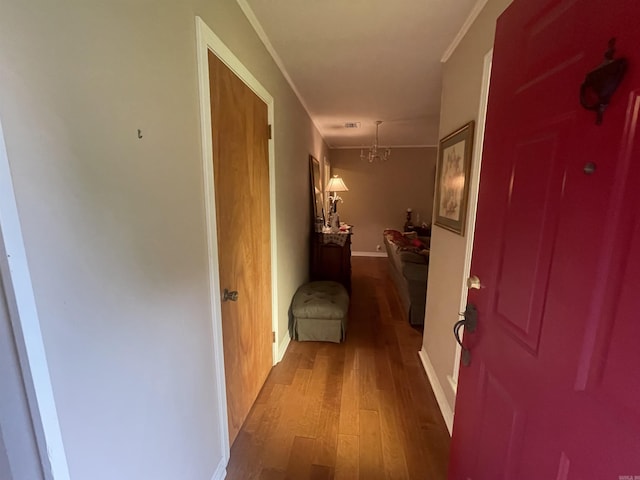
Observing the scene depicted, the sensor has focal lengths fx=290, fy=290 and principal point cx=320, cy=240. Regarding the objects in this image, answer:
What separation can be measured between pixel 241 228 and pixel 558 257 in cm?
138

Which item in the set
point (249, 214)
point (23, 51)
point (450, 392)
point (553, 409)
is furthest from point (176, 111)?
point (450, 392)

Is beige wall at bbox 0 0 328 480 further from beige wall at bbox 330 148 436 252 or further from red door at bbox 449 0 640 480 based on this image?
beige wall at bbox 330 148 436 252

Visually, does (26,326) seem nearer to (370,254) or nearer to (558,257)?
(558,257)

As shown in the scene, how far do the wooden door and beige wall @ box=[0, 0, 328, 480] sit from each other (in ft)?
0.62

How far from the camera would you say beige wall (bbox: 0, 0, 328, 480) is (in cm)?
56

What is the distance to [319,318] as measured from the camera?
269 cm

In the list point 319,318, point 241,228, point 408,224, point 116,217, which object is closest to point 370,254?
point 408,224

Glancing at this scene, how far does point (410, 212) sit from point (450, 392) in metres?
4.83

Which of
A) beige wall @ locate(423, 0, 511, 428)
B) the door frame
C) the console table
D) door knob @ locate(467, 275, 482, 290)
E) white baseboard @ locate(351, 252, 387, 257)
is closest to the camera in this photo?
door knob @ locate(467, 275, 482, 290)

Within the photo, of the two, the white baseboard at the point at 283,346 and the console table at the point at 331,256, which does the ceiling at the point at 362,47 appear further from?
the white baseboard at the point at 283,346

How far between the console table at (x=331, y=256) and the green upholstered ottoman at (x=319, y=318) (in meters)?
0.90

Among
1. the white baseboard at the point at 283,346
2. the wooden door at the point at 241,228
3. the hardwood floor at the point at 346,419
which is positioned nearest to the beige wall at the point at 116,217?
the wooden door at the point at 241,228

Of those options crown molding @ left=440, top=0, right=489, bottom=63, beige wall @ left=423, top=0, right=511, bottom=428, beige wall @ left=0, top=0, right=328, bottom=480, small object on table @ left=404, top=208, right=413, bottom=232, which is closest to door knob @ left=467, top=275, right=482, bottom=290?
beige wall @ left=423, top=0, right=511, bottom=428

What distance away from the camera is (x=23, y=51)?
1.73 feet
